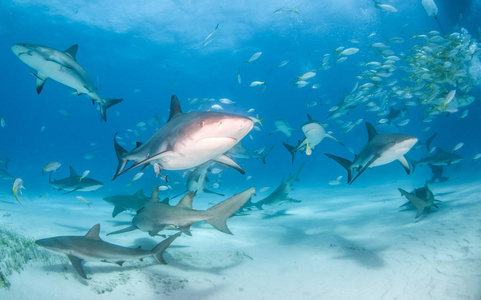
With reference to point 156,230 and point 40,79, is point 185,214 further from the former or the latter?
point 40,79

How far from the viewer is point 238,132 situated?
8.41 feet

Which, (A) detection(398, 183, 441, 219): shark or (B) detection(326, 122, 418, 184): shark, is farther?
(A) detection(398, 183, 441, 219): shark

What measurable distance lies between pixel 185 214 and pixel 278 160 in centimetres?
8100

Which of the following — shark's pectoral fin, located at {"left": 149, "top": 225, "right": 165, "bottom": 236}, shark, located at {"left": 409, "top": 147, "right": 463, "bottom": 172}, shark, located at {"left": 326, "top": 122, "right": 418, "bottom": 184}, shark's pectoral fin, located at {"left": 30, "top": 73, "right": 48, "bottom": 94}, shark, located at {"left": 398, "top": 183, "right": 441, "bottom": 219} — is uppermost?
shark's pectoral fin, located at {"left": 30, "top": 73, "right": 48, "bottom": 94}

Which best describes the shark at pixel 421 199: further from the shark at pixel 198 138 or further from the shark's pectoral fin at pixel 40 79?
the shark's pectoral fin at pixel 40 79

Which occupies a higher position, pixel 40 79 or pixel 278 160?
pixel 40 79

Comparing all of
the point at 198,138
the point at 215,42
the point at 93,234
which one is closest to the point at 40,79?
the point at 93,234

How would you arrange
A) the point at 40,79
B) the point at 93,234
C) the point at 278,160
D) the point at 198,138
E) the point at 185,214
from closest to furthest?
the point at 198,138
the point at 93,234
the point at 185,214
the point at 40,79
the point at 278,160

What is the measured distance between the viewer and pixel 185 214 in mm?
3986

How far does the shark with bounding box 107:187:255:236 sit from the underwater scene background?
736 mm

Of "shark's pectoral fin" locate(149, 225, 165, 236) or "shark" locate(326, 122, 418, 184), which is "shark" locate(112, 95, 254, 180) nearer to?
"shark's pectoral fin" locate(149, 225, 165, 236)

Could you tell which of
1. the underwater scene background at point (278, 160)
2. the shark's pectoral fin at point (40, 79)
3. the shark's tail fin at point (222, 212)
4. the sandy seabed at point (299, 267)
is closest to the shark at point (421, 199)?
the underwater scene background at point (278, 160)

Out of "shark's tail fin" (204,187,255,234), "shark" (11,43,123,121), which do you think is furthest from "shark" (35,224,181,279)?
"shark" (11,43,123,121)

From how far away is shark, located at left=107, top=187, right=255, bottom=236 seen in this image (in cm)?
362
